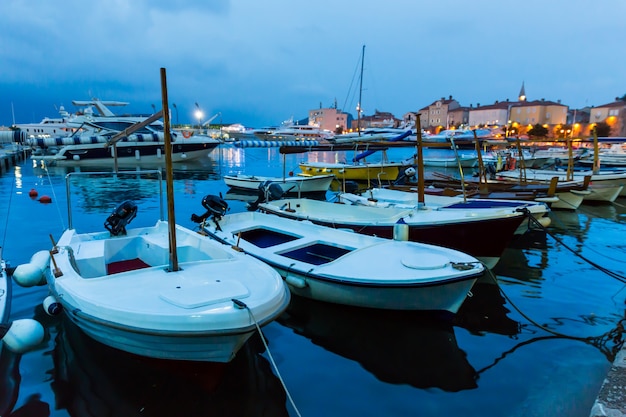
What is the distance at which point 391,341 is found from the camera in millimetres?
5848

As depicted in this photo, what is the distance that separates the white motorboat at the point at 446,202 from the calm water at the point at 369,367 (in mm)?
2319

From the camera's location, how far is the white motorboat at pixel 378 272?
18.7 ft

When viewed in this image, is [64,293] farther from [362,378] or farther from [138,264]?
[362,378]

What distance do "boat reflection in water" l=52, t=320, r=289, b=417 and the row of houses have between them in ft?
214

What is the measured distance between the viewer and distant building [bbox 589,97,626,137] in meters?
80.8

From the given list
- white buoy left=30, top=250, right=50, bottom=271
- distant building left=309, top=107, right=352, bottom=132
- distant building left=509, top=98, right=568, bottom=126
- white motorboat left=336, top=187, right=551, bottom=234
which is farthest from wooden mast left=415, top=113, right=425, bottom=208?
distant building left=309, top=107, right=352, bottom=132

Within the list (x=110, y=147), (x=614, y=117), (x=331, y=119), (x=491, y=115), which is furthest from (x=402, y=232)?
(x=331, y=119)

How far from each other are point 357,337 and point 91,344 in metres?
3.92

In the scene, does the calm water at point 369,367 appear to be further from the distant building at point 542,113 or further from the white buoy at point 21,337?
the distant building at point 542,113

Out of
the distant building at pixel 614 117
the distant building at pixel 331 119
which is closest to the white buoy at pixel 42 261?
the distant building at pixel 614 117

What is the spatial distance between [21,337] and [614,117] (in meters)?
103

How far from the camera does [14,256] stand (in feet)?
32.4

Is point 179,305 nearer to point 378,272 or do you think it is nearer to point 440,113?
point 378,272

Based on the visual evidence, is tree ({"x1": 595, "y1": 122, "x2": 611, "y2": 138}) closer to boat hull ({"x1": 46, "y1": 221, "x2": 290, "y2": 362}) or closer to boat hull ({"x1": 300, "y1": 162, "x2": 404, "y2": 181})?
boat hull ({"x1": 300, "y1": 162, "x2": 404, "y2": 181})
